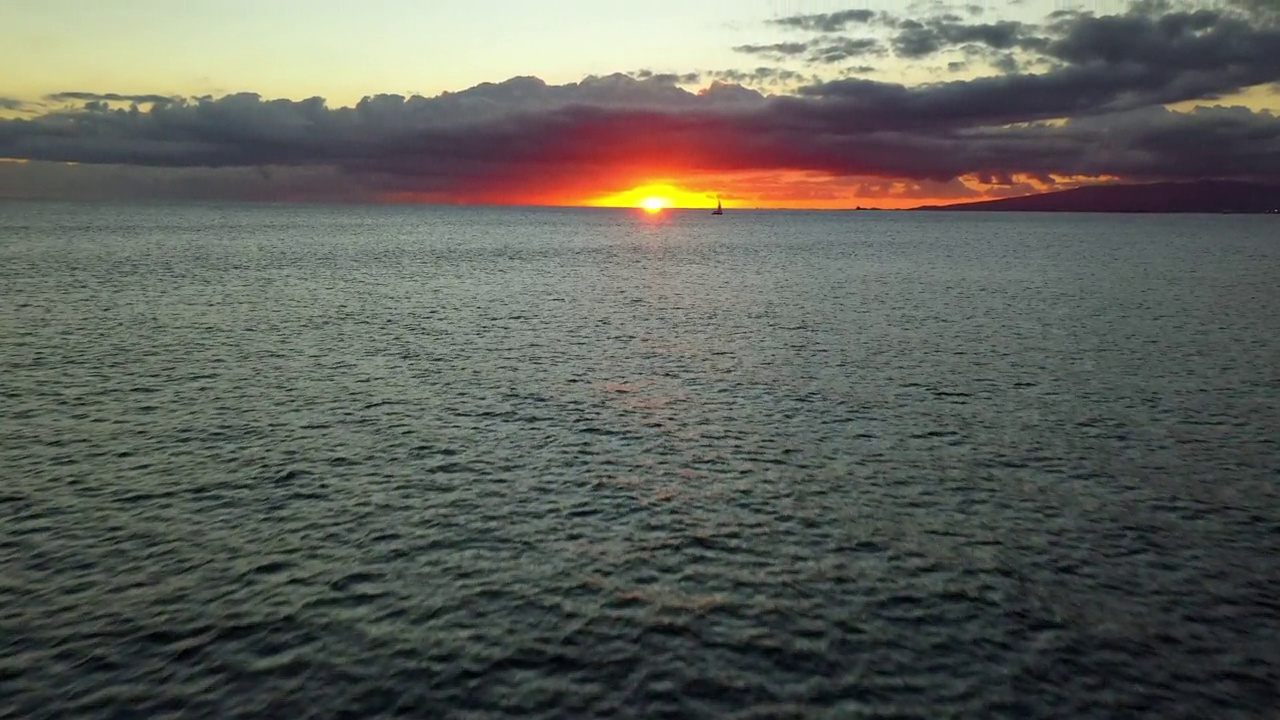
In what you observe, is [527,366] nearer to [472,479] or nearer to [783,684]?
[472,479]

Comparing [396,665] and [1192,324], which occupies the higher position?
[1192,324]

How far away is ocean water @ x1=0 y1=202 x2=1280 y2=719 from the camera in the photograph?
79.6ft

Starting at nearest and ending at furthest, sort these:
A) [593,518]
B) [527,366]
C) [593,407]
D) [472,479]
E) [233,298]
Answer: [593,518] → [472,479] → [593,407] → [527,366] → [233,298]

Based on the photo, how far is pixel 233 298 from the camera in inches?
4530

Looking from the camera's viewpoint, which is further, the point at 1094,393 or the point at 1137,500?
the point at 1094,393

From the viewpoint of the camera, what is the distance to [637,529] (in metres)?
35.9

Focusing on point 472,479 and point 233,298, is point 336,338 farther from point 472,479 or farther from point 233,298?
point 472,479

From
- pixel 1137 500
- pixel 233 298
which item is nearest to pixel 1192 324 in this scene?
pixel 1137 500

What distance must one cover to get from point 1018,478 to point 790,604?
65.3 ft

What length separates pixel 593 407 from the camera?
57.5 meters

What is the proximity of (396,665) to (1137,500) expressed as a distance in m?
35.1

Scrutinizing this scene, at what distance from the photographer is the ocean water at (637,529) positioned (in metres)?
24.2

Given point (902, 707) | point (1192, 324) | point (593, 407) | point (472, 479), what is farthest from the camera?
point (1192, 324)

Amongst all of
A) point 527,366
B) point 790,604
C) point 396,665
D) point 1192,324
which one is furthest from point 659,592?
point 1192,324
